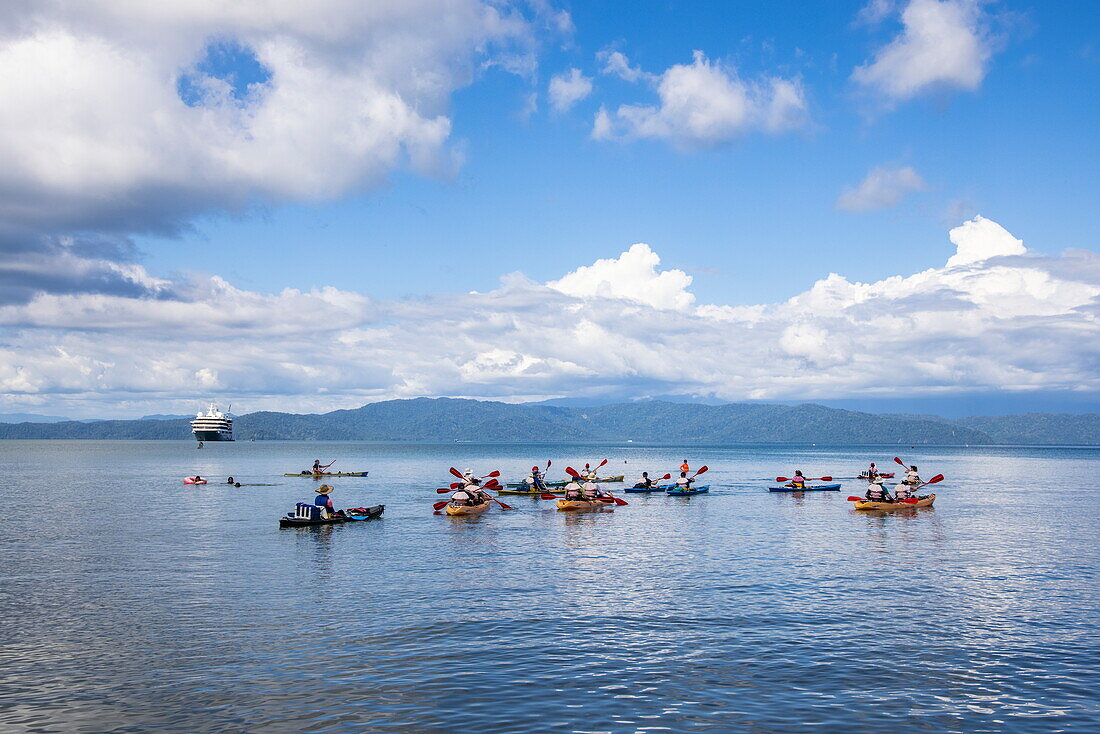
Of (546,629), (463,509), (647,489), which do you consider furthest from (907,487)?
(546,629)

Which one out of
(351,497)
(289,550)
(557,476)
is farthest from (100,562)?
(557,476)

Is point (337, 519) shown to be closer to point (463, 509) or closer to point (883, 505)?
point (463, 509)

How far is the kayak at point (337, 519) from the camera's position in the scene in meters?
58.0

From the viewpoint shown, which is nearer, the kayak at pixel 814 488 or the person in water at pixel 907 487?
the person in water at pixel 907 487

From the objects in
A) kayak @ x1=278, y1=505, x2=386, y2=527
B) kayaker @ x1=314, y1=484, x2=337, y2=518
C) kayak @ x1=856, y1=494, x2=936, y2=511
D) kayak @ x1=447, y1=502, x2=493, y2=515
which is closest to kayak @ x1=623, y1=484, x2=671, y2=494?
kayak @ x1=856, y1=494, x2=936, y2=511

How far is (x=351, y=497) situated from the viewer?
3622 inches

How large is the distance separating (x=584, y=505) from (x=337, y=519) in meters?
23.1

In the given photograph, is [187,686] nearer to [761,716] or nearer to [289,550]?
[761,716]

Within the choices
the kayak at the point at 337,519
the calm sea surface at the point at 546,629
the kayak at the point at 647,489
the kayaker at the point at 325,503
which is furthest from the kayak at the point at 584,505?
the kayaker at the point at 325,503

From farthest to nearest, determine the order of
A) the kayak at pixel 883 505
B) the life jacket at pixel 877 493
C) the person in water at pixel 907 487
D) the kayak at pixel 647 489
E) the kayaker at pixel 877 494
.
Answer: the kayak at pixel 647 489
the person in water at pixel 907 487
the life jacket at pixel 877 493
the kayaker at pixel 877 494
the kayak at pixel 883 505

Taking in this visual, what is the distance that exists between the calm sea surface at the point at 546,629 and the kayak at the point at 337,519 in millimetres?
2660

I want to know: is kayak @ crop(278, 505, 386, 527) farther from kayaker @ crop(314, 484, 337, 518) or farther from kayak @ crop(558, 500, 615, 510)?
kayak @ crop(558, 500, 615, 510)

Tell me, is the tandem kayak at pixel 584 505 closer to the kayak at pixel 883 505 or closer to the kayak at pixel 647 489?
the kayak at pixel 647 489

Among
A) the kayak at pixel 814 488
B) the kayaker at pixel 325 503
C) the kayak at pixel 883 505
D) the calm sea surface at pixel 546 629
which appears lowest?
the kayak at pixel 814 488
